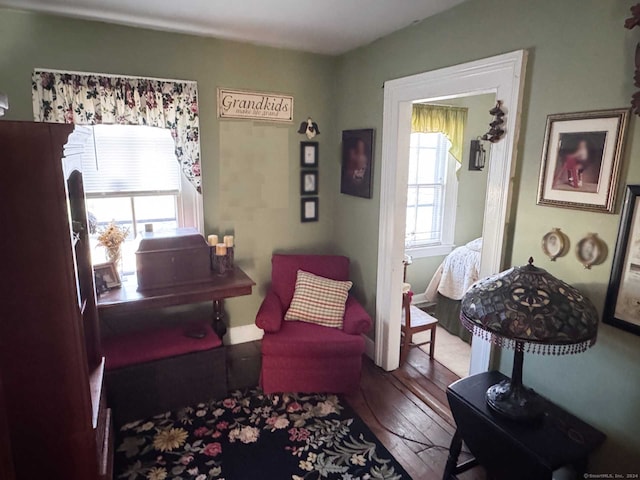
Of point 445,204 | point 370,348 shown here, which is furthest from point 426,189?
point 370,348

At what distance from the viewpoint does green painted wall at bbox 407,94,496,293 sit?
13.5 feet

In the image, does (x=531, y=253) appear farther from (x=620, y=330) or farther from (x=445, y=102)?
(x=445, y=102)

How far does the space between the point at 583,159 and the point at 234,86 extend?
7.73 feet

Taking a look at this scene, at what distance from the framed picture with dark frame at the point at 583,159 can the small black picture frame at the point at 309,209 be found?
1.96 m

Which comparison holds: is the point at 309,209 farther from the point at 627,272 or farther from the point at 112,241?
the point at 627,272

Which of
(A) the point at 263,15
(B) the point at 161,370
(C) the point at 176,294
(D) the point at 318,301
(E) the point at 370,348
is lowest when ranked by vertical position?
(E) the point at 370,348

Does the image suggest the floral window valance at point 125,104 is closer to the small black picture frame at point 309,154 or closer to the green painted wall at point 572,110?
the small black picture frame at point 309,154

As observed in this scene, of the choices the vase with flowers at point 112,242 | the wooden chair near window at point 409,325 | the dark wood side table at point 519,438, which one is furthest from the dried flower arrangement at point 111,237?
the dark wood side table at point 519,438

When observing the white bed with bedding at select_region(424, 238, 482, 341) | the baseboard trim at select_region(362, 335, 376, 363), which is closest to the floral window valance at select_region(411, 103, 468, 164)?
the white bed with bedding at select_region(424, 238, 482, 341)

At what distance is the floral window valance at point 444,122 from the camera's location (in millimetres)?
3947

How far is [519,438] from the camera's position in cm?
159

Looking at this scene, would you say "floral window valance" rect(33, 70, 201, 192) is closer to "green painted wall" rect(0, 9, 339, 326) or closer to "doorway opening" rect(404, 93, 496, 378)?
"green painted wall" rect(0, 9, 339, 326)

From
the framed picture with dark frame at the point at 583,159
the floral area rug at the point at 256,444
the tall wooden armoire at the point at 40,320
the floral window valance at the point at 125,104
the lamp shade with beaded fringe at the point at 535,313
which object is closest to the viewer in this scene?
the tall wooden armoire at the point at 40,320

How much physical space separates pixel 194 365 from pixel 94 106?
5.90 feet
